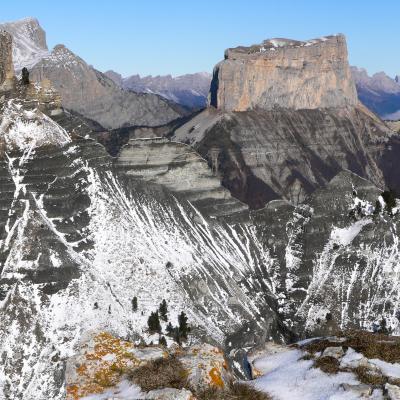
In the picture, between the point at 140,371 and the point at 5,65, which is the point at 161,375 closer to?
the point at 140,371

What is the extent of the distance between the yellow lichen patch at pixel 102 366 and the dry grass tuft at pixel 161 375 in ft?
3.03

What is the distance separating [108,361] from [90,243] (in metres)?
77.8

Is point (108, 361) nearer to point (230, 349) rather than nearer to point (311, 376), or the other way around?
point (311, 376)

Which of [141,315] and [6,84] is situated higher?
[6,84]

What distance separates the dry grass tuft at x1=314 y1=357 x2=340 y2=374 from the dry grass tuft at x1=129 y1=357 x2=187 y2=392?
209 inches

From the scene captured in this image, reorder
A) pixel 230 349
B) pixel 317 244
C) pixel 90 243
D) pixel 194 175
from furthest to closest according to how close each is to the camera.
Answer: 1. pixel 194 175
2. pixel 317 244
3. pixel 90 243
4. pixel 230 349

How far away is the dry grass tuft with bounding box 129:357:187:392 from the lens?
2073cm

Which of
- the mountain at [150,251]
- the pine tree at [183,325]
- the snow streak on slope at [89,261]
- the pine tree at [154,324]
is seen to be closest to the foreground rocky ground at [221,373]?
the mountain at [150,251]

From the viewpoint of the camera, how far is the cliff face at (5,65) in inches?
4801

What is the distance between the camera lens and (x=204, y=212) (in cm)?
12219

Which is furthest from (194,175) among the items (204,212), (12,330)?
(12,330)

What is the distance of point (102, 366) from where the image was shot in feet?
77.7

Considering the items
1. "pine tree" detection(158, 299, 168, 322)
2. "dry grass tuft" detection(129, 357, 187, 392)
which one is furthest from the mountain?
"dry grass tuft" detection(129, 357, 187, 392)

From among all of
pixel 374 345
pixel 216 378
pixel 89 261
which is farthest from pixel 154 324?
pixel 216 378
